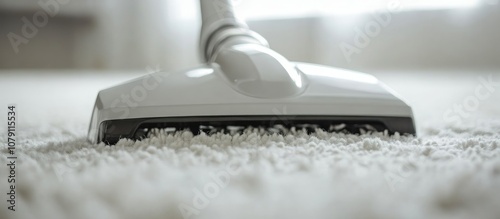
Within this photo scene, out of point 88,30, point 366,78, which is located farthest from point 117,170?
point 88,30

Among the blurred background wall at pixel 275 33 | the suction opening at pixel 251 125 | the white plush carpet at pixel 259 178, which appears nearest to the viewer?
the white plush carpet at pixel 259 178

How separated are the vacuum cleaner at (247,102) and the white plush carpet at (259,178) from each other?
26 millimetres

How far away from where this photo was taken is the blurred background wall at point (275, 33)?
1.89 metres

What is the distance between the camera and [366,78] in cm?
56

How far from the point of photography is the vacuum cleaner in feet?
1.56

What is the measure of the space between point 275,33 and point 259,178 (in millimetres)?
2135

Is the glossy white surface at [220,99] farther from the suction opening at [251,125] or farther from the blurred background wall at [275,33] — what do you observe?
the blurred background wall at [275,33]

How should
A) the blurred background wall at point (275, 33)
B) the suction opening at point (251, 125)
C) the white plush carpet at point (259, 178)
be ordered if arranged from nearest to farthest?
the white plush carpet at point (259, 178) → the suction opening at point (251, 125) → the blurred background wall at point (275, 33)

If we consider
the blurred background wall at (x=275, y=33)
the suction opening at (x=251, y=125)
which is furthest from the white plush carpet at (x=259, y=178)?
the blurred background wall at (x=275, y=33)

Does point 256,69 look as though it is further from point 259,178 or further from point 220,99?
point 259,178

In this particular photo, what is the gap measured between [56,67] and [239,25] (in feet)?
7.79

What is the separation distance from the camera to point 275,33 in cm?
239

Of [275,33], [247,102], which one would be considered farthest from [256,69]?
[275,33]

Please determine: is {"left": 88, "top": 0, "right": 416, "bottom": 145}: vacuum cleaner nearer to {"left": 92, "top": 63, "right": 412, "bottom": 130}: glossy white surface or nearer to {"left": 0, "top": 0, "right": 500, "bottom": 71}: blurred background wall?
{"left": 92, "top": 63, "right": 412, "bottom": 130}: glossy white surface
